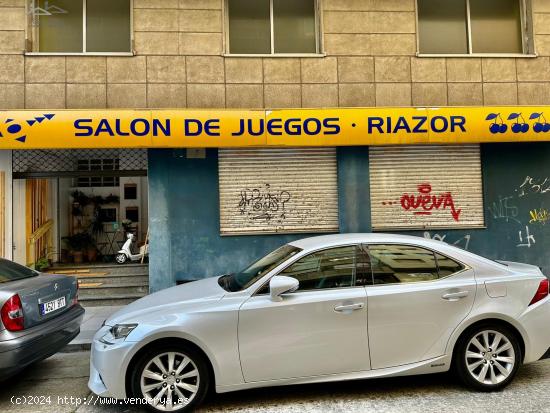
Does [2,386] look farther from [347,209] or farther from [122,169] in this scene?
[347,209]

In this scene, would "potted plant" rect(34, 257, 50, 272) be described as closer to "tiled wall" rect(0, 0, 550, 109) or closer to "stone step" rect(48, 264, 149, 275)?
"stone step" rect(48, 264, 149, 275)

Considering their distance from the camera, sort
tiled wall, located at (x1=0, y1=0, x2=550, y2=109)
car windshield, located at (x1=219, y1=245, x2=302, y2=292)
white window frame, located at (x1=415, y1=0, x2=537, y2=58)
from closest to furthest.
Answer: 1. car windshield, located at (x1=219, y1=245, x2=302, y2=292)
2. tiled wall, located at (x1=0, y1=0, x2=550, y2=109)
3. white window frame, located at (x1=415, y1=0, x2=537, y2=58)

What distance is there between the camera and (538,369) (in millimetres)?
4859

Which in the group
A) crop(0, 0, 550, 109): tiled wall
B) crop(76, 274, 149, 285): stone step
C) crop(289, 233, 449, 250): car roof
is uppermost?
crop(0, 0, 550, 109): tiled wall

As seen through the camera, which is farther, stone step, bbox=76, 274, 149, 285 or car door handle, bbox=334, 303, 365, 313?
stone step, bbox=76, 274, 149, 285

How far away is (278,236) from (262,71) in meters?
3.26

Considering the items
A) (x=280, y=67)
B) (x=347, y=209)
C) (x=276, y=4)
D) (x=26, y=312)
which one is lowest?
(x=26, y=312)

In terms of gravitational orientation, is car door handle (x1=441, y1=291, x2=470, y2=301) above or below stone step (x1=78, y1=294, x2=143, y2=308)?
above

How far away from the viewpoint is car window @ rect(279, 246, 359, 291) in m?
4.17

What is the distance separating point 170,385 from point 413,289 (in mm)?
2411

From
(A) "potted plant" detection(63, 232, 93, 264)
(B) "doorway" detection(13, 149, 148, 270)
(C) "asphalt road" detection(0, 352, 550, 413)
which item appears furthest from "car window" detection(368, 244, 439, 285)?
(A) "potted plant" detection(63, 232, 93, 264)

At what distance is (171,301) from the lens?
163 inches

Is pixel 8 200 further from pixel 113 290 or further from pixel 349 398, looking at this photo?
pixel 349 398

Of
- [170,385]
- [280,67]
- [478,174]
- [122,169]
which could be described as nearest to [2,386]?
[170,385]
